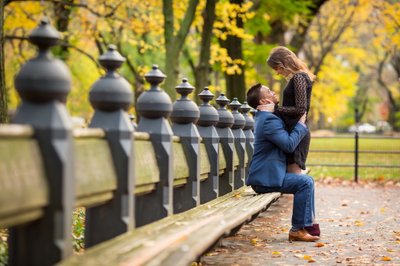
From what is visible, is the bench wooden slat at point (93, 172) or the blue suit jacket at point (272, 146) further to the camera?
the blue suit jacket at point (272, 146)

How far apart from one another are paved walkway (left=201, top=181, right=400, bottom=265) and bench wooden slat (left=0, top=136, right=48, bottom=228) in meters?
3.19

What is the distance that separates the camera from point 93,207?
4.73 metres

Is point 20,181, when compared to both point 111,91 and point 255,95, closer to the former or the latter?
point 111,91

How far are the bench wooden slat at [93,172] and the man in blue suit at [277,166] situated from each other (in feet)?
11.4

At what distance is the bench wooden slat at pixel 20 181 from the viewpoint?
294 centimetres

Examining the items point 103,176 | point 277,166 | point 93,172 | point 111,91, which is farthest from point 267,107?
point 93,172

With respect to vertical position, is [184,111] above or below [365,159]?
above

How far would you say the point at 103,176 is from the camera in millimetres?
4141

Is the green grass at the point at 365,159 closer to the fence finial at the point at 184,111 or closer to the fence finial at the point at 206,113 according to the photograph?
the fence finial at the point at 206,113

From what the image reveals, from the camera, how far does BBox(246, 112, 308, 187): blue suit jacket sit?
757 centimetres

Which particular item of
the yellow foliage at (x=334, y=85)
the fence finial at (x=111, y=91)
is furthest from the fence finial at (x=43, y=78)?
the yellow foliage at (x=334, y=85)

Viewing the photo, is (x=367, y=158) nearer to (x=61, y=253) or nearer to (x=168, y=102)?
(x=168, y=102)

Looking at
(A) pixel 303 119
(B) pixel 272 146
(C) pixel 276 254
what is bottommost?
(C) pixel 276 254

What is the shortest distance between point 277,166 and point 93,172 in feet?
12.9
